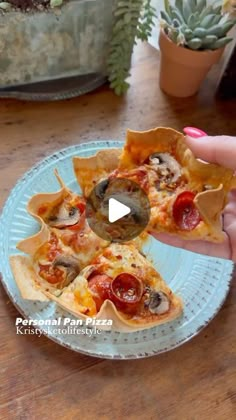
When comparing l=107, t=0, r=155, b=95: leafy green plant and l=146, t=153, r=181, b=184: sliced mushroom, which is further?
l=107, t=0, r=155, b=95: leafy green plant

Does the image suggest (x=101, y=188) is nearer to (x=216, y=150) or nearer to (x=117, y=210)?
(x=117, y=210)

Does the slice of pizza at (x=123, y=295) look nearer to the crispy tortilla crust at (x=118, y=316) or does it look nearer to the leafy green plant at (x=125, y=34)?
the crispy tortilla crust at (x=118, y=316)

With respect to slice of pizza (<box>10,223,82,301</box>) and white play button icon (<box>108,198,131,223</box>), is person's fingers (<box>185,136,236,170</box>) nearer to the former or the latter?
white play button icon (<box>108,198,131,223</box>)

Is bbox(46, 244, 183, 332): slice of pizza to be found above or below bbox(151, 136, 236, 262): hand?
below

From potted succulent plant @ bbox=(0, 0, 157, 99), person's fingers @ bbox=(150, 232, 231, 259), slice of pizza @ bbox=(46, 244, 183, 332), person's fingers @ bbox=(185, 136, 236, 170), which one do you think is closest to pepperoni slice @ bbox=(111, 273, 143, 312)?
slice of pizza @ bbox=(46, 244, 183, 332)

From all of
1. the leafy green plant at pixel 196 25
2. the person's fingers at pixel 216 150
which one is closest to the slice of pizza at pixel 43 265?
the person's fingers at pixel 216 150
